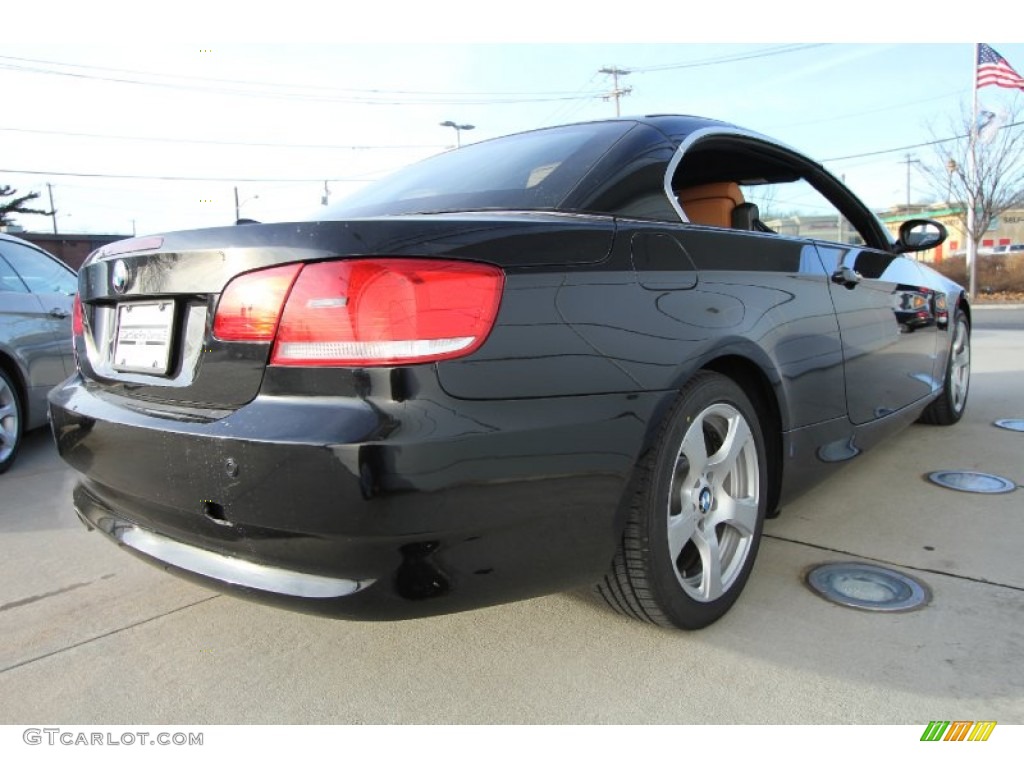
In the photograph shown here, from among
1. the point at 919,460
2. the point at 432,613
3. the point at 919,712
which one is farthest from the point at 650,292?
the point at 919,460

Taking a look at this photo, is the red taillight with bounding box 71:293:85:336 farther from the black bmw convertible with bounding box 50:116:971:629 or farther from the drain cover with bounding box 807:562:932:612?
the drain cover with bounding box 807:562:932:612

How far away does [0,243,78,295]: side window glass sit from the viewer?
4.57m

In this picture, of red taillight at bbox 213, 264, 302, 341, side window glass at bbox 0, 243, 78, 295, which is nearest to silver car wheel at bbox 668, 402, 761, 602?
red taillight at bbox 213, 264, 302, 341

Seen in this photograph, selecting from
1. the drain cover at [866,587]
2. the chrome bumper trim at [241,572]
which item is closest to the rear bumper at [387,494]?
the chrome bumper trim at [241,572]

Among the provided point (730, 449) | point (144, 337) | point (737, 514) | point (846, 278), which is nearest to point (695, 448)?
point (730, 449)

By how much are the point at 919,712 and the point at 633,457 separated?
0.93 meters

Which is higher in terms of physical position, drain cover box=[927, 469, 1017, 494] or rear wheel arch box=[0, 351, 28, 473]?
rear wheel arch box=[0, 351, 28, 473]

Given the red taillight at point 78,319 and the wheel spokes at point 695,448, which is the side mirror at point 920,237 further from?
the red taillight at point 78,319

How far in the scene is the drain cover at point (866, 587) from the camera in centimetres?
223

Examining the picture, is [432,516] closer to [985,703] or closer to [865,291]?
[985,703]

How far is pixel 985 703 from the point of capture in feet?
5.67

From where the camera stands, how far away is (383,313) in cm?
145
